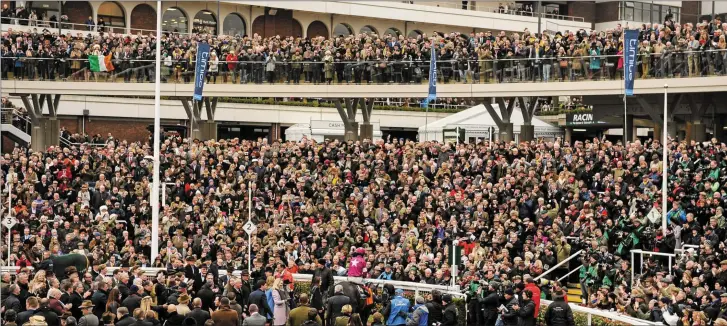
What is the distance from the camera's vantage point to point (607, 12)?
227 feet

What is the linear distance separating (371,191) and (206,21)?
31.4m

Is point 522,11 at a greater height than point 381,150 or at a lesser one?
greater

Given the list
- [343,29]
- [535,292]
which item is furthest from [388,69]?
[343,29]

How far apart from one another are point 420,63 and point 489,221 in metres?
12.4

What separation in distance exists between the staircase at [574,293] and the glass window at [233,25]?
38.1m

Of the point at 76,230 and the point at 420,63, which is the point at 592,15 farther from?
the point at 76,230

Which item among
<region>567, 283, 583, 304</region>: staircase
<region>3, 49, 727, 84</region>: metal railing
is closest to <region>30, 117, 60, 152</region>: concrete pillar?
<region>3, 49, 727, 84</region>: metal railing

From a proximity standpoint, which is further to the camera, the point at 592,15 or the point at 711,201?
the point at 592,15

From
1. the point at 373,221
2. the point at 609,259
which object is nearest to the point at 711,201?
the point at 609,259

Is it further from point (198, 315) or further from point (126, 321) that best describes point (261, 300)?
point (126, 321)

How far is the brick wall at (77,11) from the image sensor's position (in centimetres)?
5788

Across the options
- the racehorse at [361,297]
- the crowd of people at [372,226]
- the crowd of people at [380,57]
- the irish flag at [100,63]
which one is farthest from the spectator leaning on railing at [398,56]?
the racehorse at [361,297]

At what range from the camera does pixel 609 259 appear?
24031 mm

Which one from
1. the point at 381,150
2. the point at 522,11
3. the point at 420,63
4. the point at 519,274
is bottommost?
the point at 519,274
